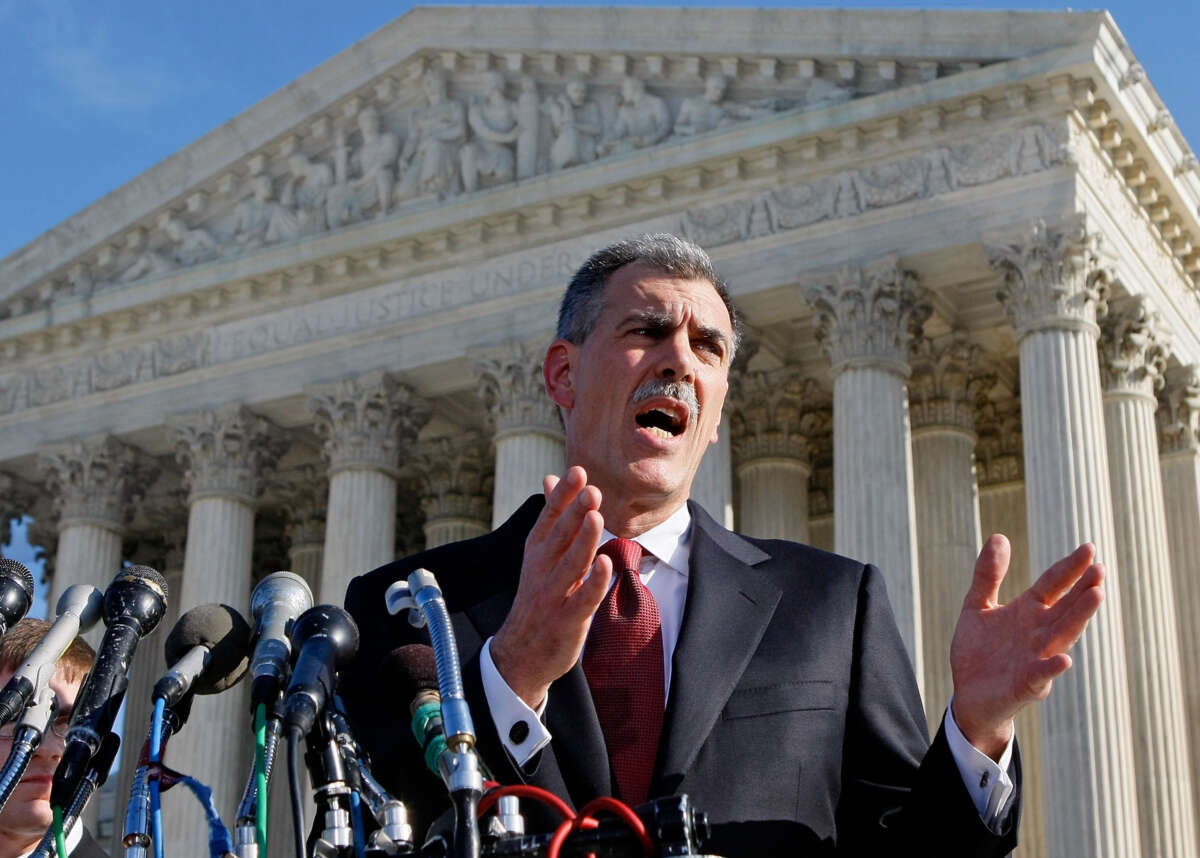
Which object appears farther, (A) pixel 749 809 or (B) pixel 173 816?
(B) pixel 173 816

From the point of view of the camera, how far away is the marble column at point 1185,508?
86.3 feet

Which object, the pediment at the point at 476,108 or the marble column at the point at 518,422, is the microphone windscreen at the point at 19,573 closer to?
the pediment at the point at 476,108

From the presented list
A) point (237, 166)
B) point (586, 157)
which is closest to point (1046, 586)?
point (586, 157)

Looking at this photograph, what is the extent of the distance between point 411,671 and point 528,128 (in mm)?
27056

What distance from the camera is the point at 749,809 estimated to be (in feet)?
15.0

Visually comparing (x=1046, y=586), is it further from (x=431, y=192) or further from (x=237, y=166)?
(x=237, y=166)

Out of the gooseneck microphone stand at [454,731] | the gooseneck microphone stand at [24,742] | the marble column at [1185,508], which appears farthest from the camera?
the marble column at [1185,508]

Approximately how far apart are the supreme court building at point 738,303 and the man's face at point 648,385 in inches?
714

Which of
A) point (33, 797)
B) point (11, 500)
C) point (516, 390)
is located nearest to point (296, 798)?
point (33, 797)

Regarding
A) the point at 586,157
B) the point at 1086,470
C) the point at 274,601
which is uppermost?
the point at 586,157

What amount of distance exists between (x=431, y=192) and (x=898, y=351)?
380 inches

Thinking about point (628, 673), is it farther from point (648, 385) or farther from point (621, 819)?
point (621, 819)

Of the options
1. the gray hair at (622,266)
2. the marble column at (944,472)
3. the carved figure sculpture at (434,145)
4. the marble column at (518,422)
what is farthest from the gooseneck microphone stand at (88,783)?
the carved figure sculpture at (434,145)

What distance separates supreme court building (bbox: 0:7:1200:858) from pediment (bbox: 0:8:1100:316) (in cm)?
7
